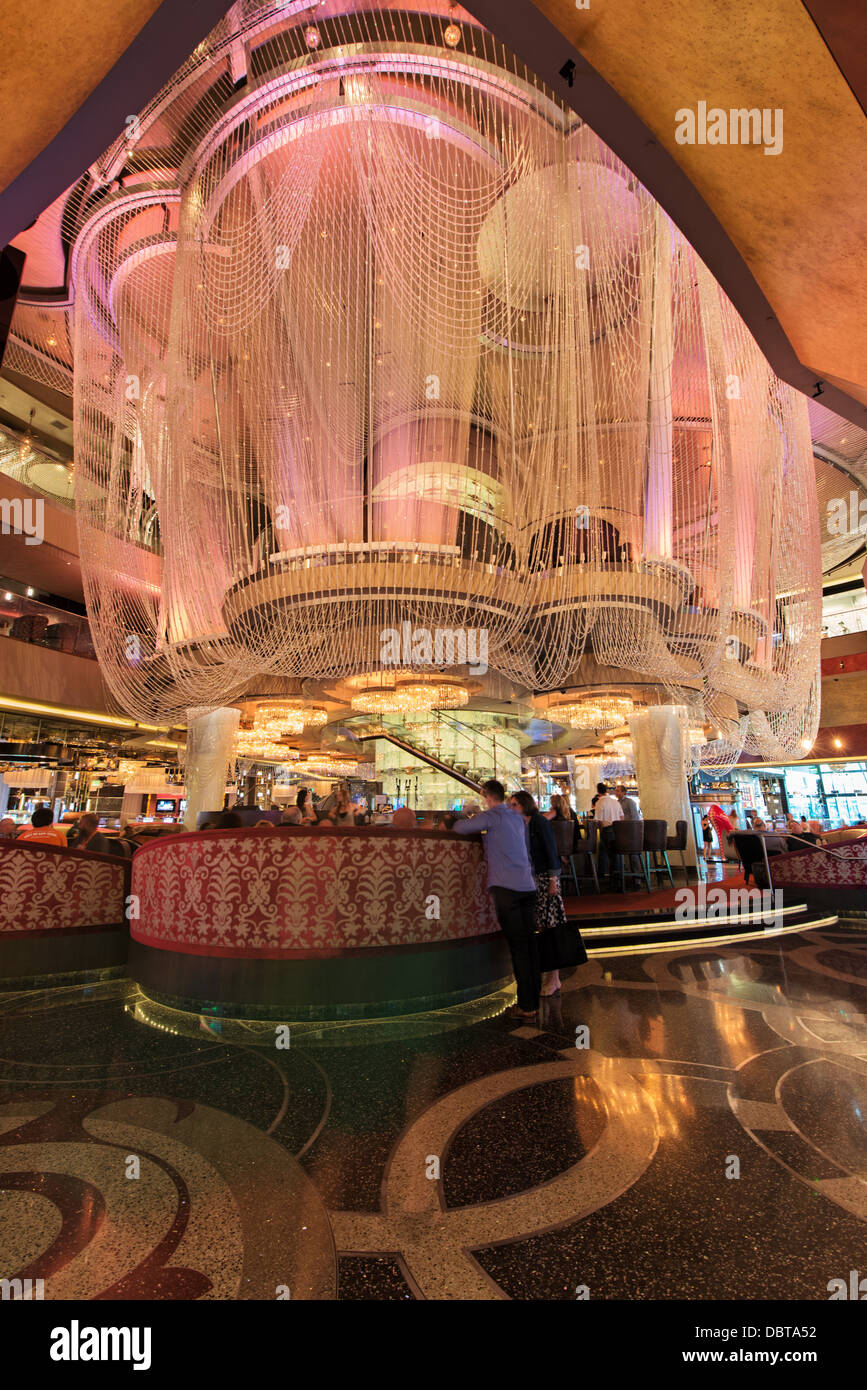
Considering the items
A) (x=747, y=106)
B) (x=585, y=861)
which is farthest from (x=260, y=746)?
(x=747, y=106)

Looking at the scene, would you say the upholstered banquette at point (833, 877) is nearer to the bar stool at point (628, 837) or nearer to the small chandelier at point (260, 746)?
the bar stool at point (628, 837)

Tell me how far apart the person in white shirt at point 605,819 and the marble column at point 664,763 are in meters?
3.77

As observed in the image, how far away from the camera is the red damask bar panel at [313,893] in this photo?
3.80 m

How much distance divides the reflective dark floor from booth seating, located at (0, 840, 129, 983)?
136cm

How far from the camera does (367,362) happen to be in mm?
7137

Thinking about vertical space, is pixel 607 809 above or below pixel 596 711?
below

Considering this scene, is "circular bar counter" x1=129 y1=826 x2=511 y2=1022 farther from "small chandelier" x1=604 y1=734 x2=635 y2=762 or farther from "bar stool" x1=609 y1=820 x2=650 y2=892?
"small chandelier" x1=604 y1=734 x2=635 y2=762

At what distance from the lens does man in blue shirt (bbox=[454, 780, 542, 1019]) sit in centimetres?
362

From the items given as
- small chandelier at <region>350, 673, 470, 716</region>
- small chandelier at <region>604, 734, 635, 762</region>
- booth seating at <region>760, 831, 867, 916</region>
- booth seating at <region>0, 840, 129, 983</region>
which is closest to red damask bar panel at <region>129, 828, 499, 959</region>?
booth seating at <region>0, 840, 129, 983</region>

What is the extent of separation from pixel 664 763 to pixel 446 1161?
12633 millimetres

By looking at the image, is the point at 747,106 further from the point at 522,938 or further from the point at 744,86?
the point at 522,938

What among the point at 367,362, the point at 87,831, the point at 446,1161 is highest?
the point at 367,362
